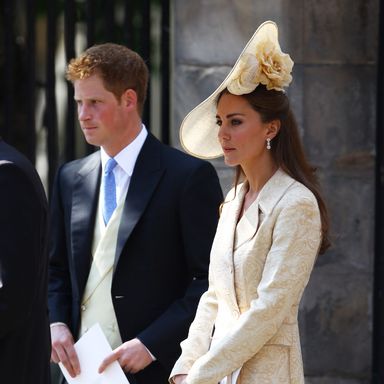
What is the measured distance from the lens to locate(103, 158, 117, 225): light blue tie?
4926 mm

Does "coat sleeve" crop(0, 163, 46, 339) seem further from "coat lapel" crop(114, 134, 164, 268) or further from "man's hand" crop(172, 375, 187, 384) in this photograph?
"coat lapel" crop(114, 134, 164, 268)

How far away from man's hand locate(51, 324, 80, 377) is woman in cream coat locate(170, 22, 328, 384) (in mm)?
666

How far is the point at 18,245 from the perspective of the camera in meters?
3.78

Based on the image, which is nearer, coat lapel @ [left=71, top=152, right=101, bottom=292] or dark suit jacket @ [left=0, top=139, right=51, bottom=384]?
dark suit jacket @ [left=0, top=139, right=51, bottom=384]

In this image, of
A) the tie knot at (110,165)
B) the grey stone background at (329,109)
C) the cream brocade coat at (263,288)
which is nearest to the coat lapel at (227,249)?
the cream brocade coat at (263,288)

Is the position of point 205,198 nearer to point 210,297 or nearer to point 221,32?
point 210,297

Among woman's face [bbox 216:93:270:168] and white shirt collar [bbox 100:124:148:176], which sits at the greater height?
woman's face [bbox 216:93:270:168]

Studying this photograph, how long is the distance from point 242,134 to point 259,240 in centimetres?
40

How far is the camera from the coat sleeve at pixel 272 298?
12.8 ft

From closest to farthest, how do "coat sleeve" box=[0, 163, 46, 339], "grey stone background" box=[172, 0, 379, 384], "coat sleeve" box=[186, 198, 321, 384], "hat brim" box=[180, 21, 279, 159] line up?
"coat sleeve" box=[0, 163, 46, 339], "coat sleeve" box=[186, 198, 321, 384], "hat brim" box=[180, 21, 279, 159], "grey stone background" box=[172, 0, 379, 384]

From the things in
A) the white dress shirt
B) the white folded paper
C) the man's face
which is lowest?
the white folded paper

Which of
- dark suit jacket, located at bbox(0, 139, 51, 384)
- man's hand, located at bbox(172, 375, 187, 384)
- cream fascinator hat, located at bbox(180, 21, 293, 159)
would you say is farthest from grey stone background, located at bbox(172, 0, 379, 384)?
dark suit jacket, located at bbox(0, 139, 51, 384)

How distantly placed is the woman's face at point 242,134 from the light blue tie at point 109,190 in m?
0.86

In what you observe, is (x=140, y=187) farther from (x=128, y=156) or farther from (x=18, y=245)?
(x=18, y=245)
